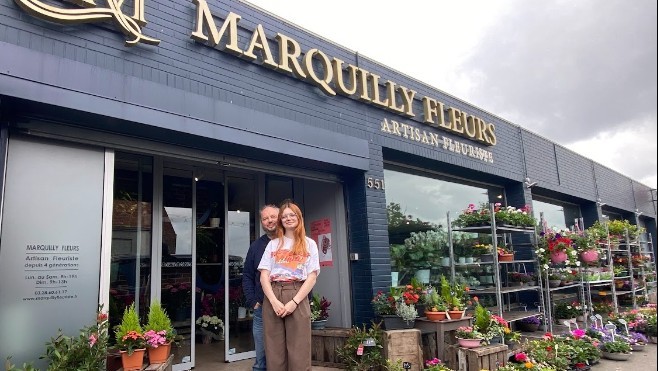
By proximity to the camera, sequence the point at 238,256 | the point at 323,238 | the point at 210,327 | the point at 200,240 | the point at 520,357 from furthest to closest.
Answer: the point at 323,238 → the point at 238,256 → the point at 210,327 → the point at 200,240 → the point at 520,357

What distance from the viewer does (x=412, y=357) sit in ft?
16.3

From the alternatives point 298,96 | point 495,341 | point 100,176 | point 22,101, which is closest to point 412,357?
point 495,341

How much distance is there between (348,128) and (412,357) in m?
3.03

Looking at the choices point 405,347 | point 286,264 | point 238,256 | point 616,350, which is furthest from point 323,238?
point 616,350

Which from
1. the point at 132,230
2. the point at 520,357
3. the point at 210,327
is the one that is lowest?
the point at 520,357

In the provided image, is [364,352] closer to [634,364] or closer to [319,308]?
[319,308]

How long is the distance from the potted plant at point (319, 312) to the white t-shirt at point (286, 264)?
2.06 metres

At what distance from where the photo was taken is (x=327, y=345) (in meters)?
5.34

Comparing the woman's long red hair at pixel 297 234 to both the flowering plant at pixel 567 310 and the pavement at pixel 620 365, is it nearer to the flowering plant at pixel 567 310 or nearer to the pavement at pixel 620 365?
the pavement at pixel 620 365

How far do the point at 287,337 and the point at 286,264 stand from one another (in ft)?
1.85

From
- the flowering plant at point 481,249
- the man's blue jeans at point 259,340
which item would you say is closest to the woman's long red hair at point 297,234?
the man's blue jeans at point 259,340

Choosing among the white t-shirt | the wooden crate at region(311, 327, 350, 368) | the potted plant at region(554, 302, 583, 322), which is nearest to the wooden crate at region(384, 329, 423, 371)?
the wooden crate at region(311, 327, 350, 368)

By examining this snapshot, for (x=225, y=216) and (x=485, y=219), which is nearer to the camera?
(x=225, y=216)

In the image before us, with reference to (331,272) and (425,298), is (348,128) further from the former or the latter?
(425,298)
